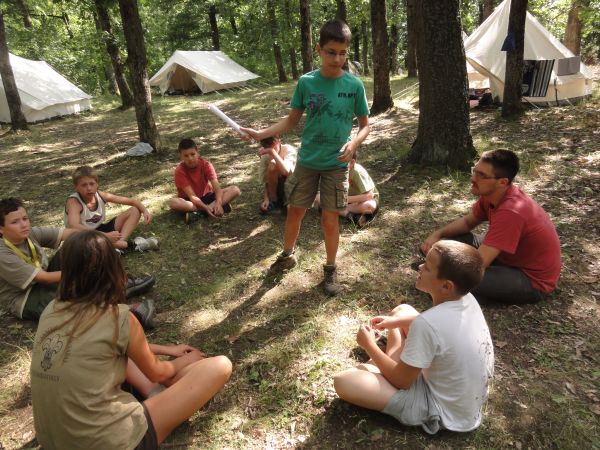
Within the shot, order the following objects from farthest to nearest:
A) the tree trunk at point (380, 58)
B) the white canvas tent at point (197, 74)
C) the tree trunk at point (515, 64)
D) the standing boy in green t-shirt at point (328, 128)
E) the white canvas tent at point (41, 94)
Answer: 1. the white canvas tent at point (197, 74)
2. the white canvas tent at point (41, 94)
3. the tree trunk at point (380, 58)
4. the tree trunk at point (515, 64)
5. the standing boy in green t-shirt at point (328, 128)

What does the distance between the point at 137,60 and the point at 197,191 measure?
11.2 feet

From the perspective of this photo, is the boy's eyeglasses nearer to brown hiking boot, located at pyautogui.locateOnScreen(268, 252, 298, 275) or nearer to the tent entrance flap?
brown hiking boot, located at pyautogui.locateOnScreen(268, 252, 298, 275)

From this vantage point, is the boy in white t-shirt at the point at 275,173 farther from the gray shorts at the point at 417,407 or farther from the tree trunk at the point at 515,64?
the tree trunk at the point at 515,64

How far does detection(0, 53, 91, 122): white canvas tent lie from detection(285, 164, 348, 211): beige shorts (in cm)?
1399

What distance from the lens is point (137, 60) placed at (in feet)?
22.7

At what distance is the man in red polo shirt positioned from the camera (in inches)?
107

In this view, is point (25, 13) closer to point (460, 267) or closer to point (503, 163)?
point (503, 163)

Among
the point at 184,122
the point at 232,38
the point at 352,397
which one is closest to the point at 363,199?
the point at 352,397

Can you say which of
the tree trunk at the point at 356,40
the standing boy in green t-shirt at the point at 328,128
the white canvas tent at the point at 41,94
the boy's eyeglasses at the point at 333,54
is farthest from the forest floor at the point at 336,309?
the tree trunk at the point at 356,40

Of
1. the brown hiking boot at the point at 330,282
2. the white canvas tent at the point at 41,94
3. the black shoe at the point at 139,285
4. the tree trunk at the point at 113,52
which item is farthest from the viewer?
the white canvas tent at the point at 41,94

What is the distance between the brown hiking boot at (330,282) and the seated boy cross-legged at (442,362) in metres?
1.15

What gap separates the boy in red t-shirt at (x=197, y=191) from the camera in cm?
485

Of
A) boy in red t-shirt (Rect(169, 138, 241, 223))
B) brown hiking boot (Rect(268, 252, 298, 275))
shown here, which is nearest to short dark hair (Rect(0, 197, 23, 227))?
boy in red t-shirt (Rect(169, 138, 241, 223))

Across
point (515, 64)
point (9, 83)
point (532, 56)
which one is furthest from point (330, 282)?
point (9, 83)
